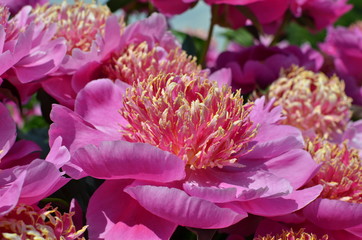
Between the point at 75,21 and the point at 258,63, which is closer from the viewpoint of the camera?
the point at 75,21

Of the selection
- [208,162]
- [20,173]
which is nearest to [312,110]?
[208,162]

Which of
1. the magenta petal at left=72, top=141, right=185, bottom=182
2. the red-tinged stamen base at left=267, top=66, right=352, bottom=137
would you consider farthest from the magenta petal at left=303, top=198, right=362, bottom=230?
the red-tinged stamen base at left=267, top=66, right=352, bottom=137

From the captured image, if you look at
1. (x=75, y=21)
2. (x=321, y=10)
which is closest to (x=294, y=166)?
(x=75, y=21)

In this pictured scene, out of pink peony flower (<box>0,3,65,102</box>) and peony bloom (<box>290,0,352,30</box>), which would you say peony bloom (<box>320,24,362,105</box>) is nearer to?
peony bloom (<box>290,0,352,30</box>)

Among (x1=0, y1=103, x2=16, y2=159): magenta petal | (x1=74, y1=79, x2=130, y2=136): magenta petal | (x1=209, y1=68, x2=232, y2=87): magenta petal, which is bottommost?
(x1=209, y1=68, x2=232, y2=87): magenta petal

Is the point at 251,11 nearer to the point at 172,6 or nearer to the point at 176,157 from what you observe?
the point at 172,6
